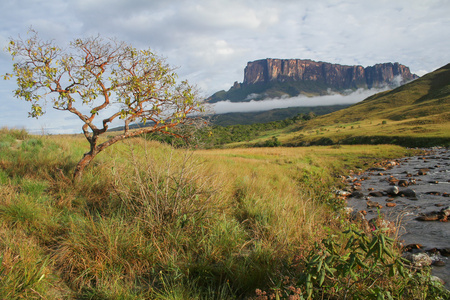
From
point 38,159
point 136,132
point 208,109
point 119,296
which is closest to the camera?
point 119,296

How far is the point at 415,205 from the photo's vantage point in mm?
9867

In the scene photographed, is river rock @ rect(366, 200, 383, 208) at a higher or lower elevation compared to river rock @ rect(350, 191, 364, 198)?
higher

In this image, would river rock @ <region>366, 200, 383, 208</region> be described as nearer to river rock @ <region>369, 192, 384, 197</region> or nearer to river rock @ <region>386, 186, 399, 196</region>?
river rock @ <region>369, 192, 384, 197</region>

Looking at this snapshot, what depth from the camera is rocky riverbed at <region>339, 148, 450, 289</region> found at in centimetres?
618

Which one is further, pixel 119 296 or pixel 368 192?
pixel 368 192

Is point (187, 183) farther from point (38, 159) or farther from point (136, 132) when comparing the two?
point (38, 159)

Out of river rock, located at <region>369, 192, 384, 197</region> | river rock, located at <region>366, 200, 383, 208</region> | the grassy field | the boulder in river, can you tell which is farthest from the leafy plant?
river rock, located at <region>369, 192, 384, 197</region>

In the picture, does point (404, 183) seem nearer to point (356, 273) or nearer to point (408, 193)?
point (408, 193)

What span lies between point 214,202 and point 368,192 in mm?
10581

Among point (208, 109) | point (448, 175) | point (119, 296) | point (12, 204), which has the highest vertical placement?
point (208, 109)

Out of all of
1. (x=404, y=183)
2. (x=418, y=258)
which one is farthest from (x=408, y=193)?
(x=418, y=258)

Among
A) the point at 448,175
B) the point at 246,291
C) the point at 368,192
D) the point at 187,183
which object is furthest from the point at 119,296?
the point at 448,175

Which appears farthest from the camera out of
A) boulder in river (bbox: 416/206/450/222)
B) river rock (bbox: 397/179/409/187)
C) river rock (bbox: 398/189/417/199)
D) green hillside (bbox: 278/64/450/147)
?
green hillside (bbox: 278/64/450/147)

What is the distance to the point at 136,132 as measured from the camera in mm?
6523
